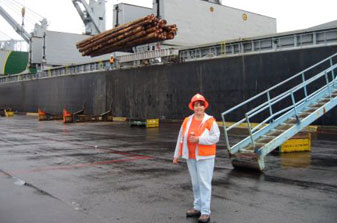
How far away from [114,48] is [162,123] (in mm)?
7095

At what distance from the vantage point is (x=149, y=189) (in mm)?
6469

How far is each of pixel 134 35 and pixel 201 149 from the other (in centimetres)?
1964

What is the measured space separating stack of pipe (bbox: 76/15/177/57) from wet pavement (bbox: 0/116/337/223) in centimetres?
1284

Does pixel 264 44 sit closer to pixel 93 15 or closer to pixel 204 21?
pixel 204 21

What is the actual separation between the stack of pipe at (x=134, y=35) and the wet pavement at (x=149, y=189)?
12.8m

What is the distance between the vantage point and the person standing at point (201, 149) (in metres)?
4.53

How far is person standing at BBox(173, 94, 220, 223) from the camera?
4.53 meters

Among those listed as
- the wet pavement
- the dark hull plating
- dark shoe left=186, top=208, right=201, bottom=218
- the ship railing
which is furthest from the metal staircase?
the ship railing

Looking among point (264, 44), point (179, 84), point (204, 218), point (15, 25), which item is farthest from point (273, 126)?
point (15, 25)

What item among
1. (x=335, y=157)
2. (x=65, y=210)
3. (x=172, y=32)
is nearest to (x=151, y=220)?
(x=65, y=210)

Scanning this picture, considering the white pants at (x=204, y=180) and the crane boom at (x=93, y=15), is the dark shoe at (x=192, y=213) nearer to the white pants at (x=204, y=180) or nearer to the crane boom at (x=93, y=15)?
the white pants at (x=204, y=180)

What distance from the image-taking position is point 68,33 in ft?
148

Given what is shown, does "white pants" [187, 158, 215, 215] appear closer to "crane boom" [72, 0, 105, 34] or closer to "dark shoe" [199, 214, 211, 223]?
"dark shoe" [199, 214, 211, 223]

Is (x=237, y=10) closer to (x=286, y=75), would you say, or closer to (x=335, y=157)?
(x=286, y=75)
